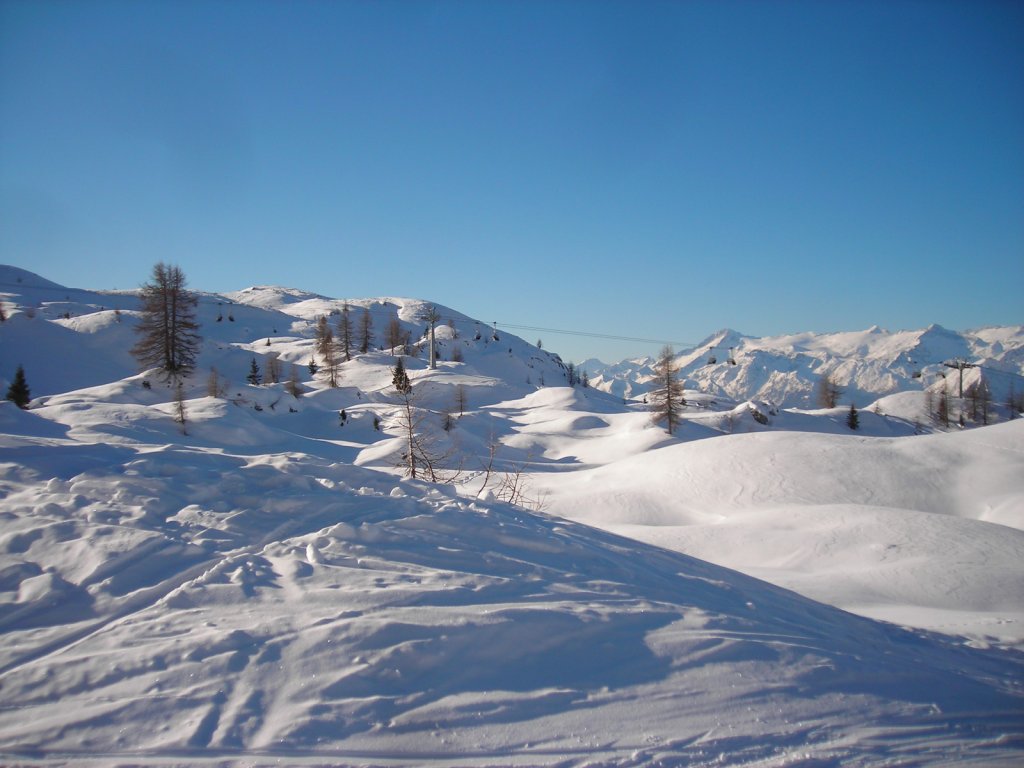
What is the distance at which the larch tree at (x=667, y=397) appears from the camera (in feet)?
124

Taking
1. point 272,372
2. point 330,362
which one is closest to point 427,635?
point 330,362

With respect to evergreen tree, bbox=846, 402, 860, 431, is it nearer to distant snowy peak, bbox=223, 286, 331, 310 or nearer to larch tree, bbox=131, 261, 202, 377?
larch tree, bbox=131, 261, 202, 377

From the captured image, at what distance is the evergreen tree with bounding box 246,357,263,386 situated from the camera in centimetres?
4492

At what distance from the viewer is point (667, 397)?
38.2m

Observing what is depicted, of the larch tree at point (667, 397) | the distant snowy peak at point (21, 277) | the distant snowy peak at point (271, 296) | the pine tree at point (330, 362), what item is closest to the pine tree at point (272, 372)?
the pine tree at point (330, 362)

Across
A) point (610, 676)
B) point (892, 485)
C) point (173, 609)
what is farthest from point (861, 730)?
point (892, 485)

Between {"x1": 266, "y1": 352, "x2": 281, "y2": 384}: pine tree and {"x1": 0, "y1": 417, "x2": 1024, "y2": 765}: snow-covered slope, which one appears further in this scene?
{"x1": 266, "y1": 352, "x2": 281, "y2": 384}: pine tree

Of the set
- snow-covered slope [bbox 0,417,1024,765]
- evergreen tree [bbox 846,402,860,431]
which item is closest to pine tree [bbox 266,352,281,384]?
snow-covered slope [bbox 0,417,1024,765]

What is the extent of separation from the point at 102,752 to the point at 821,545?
12.7 metres

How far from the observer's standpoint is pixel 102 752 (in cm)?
313

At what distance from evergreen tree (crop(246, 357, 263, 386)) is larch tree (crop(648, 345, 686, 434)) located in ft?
109

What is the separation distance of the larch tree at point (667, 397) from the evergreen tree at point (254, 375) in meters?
33.3

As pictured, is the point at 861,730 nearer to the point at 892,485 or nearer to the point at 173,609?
the point at 173,609

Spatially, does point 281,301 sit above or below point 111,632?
above
